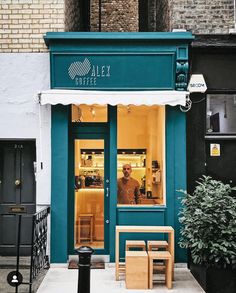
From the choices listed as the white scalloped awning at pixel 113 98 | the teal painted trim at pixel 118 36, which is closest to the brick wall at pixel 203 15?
the teal painted trim at pixel 118 36

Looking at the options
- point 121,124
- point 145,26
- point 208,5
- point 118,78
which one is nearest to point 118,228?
point 121,124

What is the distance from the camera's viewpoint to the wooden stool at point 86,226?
9.70m

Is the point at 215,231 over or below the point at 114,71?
below

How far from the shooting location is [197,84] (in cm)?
927

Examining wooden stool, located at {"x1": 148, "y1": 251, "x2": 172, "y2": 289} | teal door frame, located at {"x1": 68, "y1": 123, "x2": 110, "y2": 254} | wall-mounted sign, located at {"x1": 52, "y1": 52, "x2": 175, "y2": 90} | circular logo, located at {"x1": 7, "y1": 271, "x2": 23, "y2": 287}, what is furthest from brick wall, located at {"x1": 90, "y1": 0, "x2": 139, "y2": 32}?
circular logo, located at {"x1": 7, "y1": 271, "x2": 23, "y2": 287}

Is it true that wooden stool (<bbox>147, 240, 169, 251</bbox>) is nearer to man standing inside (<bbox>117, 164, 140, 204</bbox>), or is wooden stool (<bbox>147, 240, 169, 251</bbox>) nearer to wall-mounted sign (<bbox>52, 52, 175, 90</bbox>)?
man standing inside (<bbox>117, 164, 140, 204</bbox>)

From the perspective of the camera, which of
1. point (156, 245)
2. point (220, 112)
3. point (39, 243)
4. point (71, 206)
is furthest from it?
point (71, 206)

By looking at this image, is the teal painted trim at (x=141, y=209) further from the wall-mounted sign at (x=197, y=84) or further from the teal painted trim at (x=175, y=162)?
the wall-mounted sign at (x=197, y=84)

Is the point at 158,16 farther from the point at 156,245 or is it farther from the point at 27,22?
the point at 156,245

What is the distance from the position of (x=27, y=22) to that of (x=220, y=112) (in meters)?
4.29

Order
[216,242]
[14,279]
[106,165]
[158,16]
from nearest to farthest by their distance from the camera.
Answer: [14,279]
[216,242]
[106,165]
[158,16]

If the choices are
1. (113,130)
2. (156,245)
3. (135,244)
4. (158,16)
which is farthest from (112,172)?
(158,16)

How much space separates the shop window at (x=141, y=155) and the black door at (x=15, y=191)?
1882 mm

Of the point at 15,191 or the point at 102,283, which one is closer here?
the point at 102,283
